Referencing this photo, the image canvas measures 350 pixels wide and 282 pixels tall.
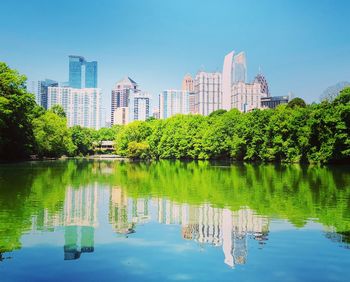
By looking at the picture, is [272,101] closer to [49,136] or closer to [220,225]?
[49,136]

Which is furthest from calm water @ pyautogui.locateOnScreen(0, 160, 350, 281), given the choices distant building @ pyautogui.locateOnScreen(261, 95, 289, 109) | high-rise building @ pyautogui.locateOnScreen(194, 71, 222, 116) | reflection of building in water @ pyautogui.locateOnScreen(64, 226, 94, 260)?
distant building @ pyautogui.locateOnScreen(261, 95, 289, 109)

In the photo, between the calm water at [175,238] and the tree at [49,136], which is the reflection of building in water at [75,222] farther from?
the tree at [49,136]

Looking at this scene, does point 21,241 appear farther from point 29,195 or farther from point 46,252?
point 29,195

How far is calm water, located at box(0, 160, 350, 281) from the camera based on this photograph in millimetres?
8070

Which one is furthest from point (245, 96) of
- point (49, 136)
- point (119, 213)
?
point (119, 213)

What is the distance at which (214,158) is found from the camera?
77.0 metres

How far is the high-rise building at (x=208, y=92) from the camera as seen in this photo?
176m

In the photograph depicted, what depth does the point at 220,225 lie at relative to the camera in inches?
479

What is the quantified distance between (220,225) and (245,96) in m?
162

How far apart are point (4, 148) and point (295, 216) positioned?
4538 centimetres

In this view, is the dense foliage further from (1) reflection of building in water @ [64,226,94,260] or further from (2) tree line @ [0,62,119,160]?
(1) reflection of building in water @ [64,226,94,260]

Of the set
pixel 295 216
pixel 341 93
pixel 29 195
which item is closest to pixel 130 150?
pixel 341 93

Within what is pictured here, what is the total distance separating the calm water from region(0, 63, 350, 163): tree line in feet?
103

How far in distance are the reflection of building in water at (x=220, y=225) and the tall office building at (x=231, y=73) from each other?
15790 cm
